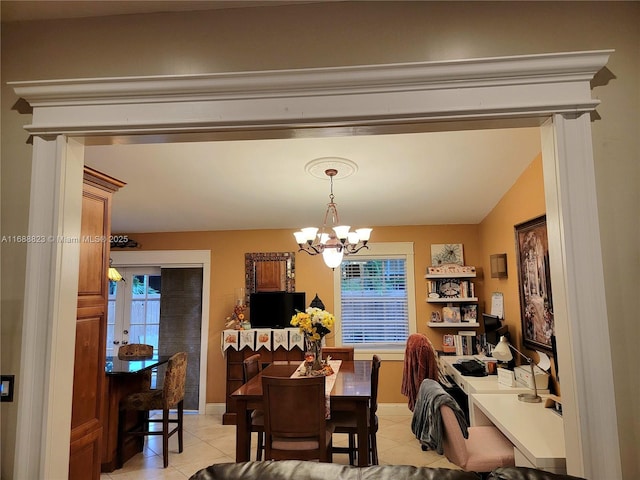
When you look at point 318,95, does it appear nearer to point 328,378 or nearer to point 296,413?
point 296,413

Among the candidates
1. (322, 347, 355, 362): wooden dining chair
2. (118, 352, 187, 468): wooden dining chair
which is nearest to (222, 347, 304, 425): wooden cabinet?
(322, 347, 355, 362): wooden dining chair

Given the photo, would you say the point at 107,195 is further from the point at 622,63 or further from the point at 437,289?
the point at 437,289

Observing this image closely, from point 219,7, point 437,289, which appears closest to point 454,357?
point 437,289

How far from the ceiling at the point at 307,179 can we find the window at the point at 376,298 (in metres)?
0.48

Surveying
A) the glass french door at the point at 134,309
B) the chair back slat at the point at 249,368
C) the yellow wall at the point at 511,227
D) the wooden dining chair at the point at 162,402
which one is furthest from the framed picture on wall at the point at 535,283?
the glass french door at the point at 134,309

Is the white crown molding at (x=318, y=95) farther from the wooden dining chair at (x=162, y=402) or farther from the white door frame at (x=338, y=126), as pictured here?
the wooden dining chair at (x=162, y=402)

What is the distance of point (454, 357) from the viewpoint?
4.45 metres

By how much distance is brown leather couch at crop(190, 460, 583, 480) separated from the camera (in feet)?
3.60

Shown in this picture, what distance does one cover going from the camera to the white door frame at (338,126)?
4.07ft

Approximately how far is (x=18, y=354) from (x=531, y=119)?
6.40ft

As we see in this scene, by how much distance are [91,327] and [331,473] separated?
6.09ft

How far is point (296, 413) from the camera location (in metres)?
2.53

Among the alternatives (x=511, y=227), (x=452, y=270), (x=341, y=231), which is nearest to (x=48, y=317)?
(x=341, y=231)

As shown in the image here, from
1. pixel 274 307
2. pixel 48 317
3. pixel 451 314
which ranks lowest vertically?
pixel 451 314
